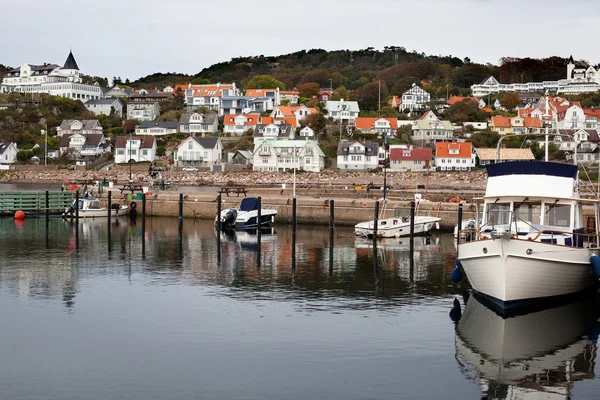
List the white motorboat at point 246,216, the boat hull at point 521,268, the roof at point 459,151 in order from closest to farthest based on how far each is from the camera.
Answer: the boat hull at point 521,268 < the white motorboat at point 246,216 < the roof at point 459,151

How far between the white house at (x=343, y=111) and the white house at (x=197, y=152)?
24.9m

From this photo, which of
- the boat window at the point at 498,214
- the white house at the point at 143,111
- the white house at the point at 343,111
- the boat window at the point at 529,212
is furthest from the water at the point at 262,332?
the white house at the point at 143,111

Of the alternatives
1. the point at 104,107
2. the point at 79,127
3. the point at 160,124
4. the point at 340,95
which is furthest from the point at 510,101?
the point at 79,127

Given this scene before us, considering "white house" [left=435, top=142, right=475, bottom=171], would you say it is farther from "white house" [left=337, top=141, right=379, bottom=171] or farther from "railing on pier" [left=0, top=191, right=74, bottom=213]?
"railing on pier" [left=0, top=191, right=74, bottom=213]

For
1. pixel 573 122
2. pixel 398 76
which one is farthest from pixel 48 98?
pixel 573 122

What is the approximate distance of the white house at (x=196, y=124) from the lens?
109m

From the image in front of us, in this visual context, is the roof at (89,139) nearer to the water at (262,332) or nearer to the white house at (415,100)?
the white house at (415,100)

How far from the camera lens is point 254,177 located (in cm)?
8306

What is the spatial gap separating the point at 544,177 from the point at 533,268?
371 cm

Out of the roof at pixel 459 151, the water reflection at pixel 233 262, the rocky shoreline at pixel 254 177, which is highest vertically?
the roof at pixel 459 151

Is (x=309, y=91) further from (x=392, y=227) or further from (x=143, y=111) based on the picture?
(x=392, y=227)

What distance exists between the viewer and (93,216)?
52.5 meters

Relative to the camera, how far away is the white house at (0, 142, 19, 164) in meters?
100

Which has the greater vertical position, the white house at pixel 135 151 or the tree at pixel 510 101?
the tree at pixel 510 101
